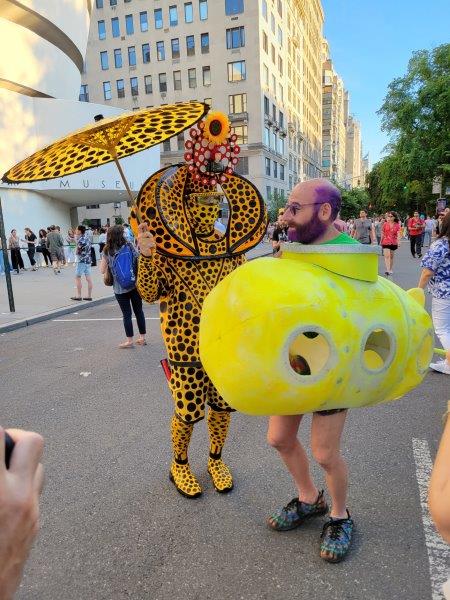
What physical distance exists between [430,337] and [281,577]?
131 centimetres

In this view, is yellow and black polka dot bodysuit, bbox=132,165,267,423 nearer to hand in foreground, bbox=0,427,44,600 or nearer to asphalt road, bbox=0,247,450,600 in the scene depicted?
asphalt road, bbox=0,247,450,600

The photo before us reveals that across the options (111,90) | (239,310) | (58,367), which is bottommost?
(58,367)

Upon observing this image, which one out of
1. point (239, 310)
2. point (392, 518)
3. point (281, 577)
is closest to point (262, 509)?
point (281, 577)

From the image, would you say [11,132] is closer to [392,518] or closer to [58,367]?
[58,367]

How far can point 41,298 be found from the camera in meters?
11.1

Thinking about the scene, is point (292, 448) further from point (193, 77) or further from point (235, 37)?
point (193, 77)

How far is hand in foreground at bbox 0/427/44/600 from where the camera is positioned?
0.81m

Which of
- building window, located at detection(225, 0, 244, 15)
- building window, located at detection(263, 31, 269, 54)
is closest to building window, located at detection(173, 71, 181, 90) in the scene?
building window, located at detection(225, 0, 244, 15)

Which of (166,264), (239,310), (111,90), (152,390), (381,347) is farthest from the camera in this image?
(111,90)

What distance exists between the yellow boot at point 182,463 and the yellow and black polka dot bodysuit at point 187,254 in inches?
5.4

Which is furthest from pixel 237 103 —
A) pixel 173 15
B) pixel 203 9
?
pixel 173 15

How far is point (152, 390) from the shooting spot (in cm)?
478

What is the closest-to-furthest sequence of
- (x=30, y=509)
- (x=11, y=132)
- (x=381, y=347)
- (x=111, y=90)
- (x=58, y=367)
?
(x=30, y=509), (x=381, y=347), (x=58, y=367), (x=11, y=132), (x=111, y=90)

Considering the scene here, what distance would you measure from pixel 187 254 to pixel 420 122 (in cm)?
3677
